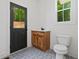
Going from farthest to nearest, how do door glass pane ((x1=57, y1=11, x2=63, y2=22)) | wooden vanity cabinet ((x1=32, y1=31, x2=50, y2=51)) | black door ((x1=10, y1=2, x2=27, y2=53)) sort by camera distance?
wooden vanity cabinet ((x1=32, y1=31, x2=50, y2=51))
door glass pane ((x1=57, y1=11, x2=63, y2=22))
black door ((x1=10, y1=2, x2=27, y2=53))

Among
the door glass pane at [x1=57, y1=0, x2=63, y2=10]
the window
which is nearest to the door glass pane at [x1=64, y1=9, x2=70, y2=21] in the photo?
the window

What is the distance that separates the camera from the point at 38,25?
485 cm

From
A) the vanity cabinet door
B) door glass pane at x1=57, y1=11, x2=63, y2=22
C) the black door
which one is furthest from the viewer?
the vanity cabinet door

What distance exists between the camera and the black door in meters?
3.44

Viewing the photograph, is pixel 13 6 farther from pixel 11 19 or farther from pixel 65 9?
pixel 65 9

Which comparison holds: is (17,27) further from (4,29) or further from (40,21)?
(40,21)

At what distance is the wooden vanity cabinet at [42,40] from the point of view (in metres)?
3.68

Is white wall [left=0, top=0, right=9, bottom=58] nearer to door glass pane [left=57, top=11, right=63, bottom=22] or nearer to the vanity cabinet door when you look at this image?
the vanity cabinet door

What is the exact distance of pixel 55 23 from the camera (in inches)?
148

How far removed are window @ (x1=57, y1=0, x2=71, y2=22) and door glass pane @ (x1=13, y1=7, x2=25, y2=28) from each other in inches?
62.0

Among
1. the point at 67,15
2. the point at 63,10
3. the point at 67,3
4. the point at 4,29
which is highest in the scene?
the point at 67,3

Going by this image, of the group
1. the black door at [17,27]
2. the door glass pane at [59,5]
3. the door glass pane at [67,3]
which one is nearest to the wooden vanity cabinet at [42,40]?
the black door at [17,27]

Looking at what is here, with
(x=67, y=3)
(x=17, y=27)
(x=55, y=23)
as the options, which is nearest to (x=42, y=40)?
(x=55, y=23)

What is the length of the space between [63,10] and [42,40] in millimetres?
1450
